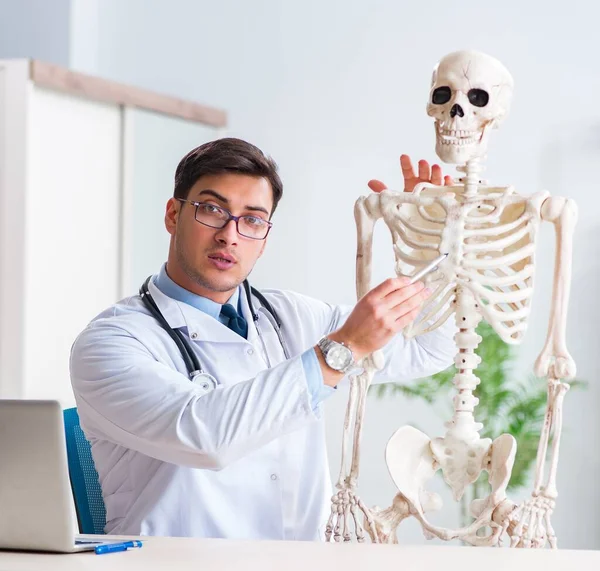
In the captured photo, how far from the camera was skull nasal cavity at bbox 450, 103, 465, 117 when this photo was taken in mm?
2148

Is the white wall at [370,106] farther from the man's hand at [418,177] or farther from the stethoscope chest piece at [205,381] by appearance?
the stethoscope chest piece at [205,381]

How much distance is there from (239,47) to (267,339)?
2.64 metres

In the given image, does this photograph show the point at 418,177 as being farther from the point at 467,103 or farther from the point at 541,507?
the point at 541,507

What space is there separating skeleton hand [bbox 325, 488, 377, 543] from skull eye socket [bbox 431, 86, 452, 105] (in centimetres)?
84

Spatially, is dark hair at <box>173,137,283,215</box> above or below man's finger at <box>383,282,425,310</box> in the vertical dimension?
above

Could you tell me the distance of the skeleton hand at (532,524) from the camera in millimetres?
1905

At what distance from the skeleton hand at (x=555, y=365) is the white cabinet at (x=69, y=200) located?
2355mm

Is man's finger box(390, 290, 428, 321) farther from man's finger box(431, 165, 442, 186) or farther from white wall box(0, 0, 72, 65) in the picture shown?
white wall box(0, 0, 72, 65)

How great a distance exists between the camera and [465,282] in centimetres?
209

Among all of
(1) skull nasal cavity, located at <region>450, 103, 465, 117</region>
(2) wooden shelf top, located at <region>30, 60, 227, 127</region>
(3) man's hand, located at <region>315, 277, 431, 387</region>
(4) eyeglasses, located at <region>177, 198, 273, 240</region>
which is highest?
(2) wooden shelf top, located at <region>30, 60, 227, 127</region>

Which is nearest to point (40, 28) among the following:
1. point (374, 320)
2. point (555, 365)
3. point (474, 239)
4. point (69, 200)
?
point (69, 200)

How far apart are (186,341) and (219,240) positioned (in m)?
0.23

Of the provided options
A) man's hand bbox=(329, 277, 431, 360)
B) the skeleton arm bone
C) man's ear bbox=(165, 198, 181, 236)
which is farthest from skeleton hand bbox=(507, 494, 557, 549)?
man's ear bbox=(165, 198, 181, 236)

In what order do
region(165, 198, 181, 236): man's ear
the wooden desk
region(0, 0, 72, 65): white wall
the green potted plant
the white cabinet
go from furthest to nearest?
region(0, 0, 72, 65): white wall < the green potted plant < the white cabinet < region(165, 198, 181, 236): man's ear < the wooden desk
